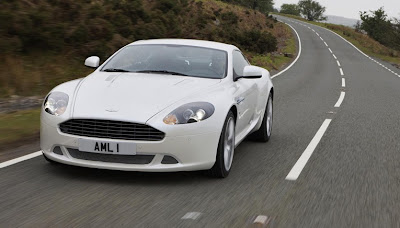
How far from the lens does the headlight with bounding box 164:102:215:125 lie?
4895mm

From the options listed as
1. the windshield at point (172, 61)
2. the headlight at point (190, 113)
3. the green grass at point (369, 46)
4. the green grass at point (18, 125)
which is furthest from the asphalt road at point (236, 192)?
the green grass at point (369, 46)

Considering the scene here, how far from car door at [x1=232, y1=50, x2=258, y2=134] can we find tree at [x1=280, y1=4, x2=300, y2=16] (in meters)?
156

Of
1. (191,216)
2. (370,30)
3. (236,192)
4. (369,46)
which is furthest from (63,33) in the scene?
(370,30)

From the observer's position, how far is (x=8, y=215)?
12.8 ft

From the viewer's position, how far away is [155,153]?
483 cm

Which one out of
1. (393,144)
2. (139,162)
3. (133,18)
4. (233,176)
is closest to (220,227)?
(139,162)

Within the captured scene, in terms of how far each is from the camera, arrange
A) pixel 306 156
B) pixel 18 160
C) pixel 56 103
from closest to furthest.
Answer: pixel 56 103
pixel 18 160
pixel 306 156

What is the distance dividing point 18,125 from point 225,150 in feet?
12.0

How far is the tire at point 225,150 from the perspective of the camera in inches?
206

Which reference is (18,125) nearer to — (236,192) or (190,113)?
(190,113)

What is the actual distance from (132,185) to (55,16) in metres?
12.6

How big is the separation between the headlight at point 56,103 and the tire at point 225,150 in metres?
1.51

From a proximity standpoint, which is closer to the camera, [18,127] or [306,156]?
[306,156]

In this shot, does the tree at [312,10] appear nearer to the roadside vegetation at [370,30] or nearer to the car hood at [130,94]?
the roadside vegetation at [370,30]
